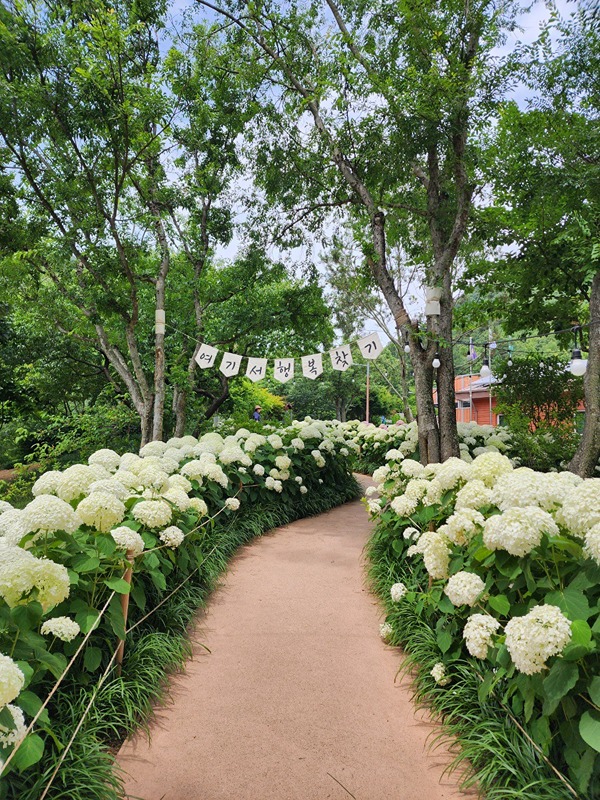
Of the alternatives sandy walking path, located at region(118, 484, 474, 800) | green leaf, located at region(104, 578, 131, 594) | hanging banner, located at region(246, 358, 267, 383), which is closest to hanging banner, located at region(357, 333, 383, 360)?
hanging banner, located at region(246, 358, 267, 383)

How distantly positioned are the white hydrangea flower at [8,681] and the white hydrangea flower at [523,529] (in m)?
1.64

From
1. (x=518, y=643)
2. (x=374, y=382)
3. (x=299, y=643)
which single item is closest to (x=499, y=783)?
(x=518, y=643)

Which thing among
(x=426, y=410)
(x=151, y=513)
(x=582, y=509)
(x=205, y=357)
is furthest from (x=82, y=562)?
(x=205, y=357)

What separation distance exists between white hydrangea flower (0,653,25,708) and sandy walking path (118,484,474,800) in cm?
95

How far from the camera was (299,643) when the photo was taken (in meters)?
3.08

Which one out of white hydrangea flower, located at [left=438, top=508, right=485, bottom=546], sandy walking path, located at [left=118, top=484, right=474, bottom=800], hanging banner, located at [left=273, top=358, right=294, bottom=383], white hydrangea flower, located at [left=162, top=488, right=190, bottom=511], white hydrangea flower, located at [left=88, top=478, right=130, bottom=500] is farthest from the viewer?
hanging banner, located at [left=273, top=358, right=294, bottom=383]

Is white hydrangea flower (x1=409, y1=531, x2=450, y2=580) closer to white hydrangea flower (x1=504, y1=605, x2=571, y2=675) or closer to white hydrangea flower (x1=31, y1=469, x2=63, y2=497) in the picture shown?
white hydrangea flower (x1=504, y1=605, x2=571, y2=675)

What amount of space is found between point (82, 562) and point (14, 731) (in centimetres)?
87

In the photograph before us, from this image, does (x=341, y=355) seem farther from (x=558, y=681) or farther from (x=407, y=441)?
(x=558, y=681)

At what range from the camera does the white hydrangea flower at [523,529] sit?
1699mm

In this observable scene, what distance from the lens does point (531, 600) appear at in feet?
5.86

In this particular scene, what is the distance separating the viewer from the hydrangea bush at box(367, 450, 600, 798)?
146 cm

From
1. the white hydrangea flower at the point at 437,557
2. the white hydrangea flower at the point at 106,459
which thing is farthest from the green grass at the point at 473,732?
the white hydrangea flower at the point at 106,459

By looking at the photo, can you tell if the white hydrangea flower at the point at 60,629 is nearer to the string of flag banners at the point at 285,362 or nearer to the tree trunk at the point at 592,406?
the tree trunk at the point at 592,406
